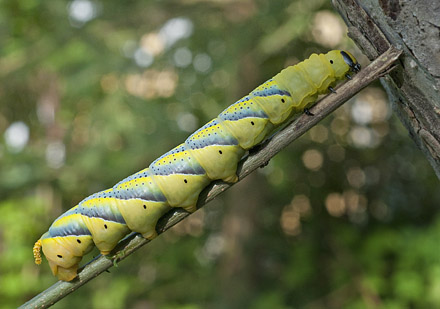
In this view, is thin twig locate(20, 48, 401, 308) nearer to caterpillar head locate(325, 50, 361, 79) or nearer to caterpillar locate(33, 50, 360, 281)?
caterpillar locate(33, 50, 360, 281)

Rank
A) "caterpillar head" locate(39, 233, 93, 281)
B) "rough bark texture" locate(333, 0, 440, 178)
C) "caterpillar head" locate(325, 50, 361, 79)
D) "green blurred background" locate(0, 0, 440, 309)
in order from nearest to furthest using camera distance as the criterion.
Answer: "rough bark texture" locate(333, 0, 440, 178), "caterpillar head" locate(325, 50, 361, 79), "caterpillar head" locate(39, 233, 93, 281), "green blurred background" locate(0, 0, 440, 309)

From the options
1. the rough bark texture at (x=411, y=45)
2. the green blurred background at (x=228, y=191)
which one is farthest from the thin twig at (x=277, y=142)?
the green blurred background at (x=228, y=191)

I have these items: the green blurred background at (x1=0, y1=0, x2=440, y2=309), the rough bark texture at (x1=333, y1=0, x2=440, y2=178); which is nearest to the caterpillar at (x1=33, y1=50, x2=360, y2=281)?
the rough bark texture at (x1=333, y1=0, x2=440, y2=178)

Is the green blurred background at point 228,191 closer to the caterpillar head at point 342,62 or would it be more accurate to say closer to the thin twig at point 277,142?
the caterpillar head at point 342,62

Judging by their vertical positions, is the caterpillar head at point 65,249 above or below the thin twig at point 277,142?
above

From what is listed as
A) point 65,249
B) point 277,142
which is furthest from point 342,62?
point 65,249

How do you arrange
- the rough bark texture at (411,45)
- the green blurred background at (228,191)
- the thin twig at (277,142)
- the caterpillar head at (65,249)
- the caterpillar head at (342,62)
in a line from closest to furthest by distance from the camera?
the rough bark texture at (411,45), the thin twig at (277,142), the caterpillar head at (342,62), the caterpillar head at (65,249), the green blurred background at (228,191)

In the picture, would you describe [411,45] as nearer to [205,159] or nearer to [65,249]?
[205,159]
